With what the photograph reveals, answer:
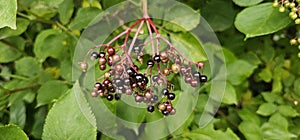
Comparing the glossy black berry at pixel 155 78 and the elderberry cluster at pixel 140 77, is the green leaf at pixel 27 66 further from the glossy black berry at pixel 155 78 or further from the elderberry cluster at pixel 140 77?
the glossy black berry at pixel 155 78

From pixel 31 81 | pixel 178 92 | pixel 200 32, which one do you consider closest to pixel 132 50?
pixel 178 92

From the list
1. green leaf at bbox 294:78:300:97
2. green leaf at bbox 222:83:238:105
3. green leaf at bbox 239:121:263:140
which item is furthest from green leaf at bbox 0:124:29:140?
green leaf at bbox 294:78:300:97

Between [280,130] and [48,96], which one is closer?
[48,96]

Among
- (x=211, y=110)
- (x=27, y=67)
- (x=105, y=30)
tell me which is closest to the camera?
(x=105, y=30)

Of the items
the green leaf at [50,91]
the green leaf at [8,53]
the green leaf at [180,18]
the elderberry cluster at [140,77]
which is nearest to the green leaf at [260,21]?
the green leaf at [180,18]

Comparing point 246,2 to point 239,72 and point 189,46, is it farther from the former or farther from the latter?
point 239,72

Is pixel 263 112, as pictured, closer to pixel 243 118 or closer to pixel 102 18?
pixel 243 118
